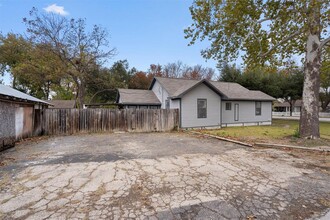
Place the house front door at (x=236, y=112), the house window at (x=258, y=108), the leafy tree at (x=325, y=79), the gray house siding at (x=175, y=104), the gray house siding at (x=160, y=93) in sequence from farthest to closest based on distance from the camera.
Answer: the house window at (x=258, y=108)
the house front door at (x=236, y=112)
the gray house siding at (x=160, y=93)
the gray house siding at (x=175, y=104)
the leafy tree at (x=325, y=79)

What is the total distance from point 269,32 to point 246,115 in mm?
9510

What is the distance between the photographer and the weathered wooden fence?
37.1 feet

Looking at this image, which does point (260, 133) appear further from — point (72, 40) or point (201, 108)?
point (72, 40)

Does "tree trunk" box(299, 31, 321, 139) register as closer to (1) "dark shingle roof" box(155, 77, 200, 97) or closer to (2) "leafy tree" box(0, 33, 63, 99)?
(1) "dark shingle roof" box(155, 77, 200, 97)

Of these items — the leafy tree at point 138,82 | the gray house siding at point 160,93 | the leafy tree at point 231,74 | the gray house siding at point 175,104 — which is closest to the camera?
the gray house siding at point 175,104

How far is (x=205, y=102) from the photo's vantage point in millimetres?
14734

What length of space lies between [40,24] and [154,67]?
23.3 metres

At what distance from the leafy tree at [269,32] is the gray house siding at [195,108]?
11.7 feet

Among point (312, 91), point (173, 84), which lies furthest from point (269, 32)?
point (173, 84)

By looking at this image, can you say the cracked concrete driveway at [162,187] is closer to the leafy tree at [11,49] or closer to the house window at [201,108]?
the house window at [201,108]

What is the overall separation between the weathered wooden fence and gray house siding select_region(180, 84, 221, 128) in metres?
0.73

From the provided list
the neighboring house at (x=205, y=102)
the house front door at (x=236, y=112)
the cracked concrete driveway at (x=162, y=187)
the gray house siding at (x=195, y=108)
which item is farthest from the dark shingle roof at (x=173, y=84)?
the cracked concrete driveway at (x=162, y=187)

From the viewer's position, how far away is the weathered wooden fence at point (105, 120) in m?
11.3

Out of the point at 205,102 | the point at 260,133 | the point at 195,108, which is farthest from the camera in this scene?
the point at 205,102
